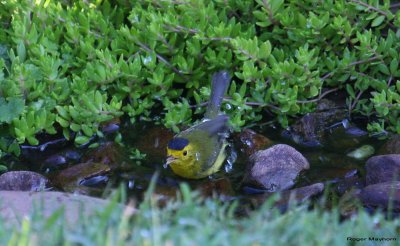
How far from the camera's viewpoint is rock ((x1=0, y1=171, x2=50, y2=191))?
6.28 m

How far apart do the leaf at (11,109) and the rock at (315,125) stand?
7.53 ft

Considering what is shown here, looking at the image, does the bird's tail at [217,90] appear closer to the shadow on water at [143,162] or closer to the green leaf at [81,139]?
the shadow on water at [143,162]

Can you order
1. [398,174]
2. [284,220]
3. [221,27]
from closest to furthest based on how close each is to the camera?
[284,220]
[398,174]
[221,27]

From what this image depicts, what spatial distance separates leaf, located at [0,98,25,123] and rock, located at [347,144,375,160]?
270 centimetres

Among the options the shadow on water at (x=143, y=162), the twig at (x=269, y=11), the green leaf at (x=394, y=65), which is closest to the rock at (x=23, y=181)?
the shadow on water at (x=143, y=162)

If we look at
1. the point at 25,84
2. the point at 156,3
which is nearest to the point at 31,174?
the point at 25,84

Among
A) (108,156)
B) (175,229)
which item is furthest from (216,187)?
(175,229)

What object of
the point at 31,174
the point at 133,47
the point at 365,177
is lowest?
the point at 365,177

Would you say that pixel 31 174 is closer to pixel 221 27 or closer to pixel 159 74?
pixel 159 74

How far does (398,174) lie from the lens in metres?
6.26

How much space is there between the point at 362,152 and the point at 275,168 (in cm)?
86

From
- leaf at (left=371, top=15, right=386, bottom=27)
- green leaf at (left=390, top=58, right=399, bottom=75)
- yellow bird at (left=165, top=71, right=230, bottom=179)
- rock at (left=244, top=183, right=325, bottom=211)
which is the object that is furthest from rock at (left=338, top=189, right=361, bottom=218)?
leaf at (left=371, top=15, right=386, bottom=27)

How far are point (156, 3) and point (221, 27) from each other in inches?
28.6

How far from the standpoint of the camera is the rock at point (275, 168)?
21.3 ft
